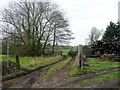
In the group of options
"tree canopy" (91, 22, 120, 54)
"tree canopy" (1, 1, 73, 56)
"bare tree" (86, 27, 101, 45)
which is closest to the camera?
"tree canopy" (91, 22, 120, 54)

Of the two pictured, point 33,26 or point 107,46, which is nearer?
point 107,46

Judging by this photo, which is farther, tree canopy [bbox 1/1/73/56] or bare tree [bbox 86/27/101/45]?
bare tree [bbox 86/27/101/45]

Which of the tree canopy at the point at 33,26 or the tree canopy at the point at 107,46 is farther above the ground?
the tree canopy at the point at 33,26

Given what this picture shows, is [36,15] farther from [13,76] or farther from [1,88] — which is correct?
[1,88]

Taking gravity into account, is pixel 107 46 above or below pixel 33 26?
below

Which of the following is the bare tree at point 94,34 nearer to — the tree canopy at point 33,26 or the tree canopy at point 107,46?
the tree canopy at point 33,26

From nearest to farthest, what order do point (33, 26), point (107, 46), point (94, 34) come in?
point (107, 46) < point (33, 26) < point (94, 34)

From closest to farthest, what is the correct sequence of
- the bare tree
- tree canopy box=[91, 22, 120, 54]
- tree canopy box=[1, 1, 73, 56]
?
tree canopy box=[91, 22, 120, 54] < tree canopy box=[1, 1, 73, 56] < the bare tree

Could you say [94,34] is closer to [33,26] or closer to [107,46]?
[107,46]

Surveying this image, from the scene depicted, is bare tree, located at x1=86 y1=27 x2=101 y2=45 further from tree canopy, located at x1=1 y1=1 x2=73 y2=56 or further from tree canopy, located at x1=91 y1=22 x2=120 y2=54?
tree canopy, located at x1=91 y1=22 x2=120 y2=54

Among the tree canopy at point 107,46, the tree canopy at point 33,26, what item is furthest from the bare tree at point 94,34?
the tree canopy at point 107,46

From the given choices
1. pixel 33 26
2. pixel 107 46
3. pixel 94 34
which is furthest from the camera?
pixel 94 34

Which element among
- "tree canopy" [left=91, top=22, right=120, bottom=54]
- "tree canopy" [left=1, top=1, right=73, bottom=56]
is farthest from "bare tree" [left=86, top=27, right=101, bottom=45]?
"tree canopy" [left=91, top=22, right=120, bottom=54]

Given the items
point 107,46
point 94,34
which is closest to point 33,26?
point 107,46
